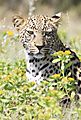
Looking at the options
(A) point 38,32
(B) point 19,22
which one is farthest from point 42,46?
(B) point 19,22

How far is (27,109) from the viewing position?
271 inches

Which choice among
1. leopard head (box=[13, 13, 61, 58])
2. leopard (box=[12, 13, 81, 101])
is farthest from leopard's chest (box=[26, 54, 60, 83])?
leopard head (box=[13, 13, 61, 58])

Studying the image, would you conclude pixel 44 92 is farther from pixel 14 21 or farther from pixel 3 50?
pixel 3 50

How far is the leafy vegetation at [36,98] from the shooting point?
684 cm

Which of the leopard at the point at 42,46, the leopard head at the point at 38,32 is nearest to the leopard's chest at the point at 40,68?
the leopard at the point at 42,46

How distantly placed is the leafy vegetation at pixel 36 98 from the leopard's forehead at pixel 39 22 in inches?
29.0

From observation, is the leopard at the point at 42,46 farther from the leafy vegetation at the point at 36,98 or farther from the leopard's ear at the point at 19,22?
the leafy vegetation at the point at 36,98

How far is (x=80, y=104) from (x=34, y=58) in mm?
1084

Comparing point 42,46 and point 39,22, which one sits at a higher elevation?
point 39,22

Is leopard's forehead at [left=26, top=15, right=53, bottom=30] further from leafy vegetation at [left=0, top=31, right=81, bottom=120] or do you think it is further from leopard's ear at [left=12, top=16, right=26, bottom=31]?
leafy vegetation at [left=0, top=31, right=81, bottom=120]

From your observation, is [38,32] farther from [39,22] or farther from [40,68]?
[40,68]

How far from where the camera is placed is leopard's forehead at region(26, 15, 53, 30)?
830cm

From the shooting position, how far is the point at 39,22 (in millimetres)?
8297

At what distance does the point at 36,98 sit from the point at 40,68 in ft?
3.67
